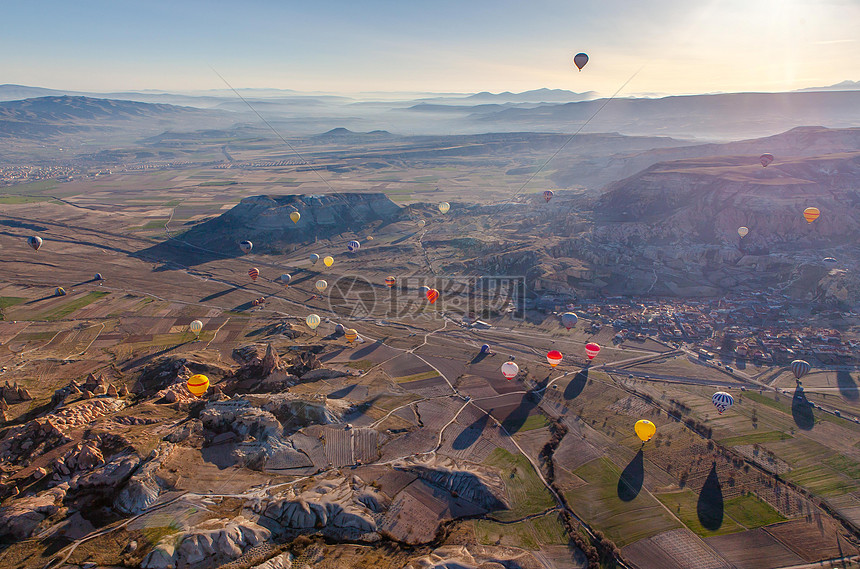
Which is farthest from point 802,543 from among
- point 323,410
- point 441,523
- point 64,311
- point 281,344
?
point 64,311

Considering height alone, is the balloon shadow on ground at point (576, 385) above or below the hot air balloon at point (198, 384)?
below

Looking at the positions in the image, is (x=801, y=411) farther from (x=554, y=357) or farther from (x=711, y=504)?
(x=554, y=357)

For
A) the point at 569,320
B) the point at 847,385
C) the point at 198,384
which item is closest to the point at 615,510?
the point at 569,320

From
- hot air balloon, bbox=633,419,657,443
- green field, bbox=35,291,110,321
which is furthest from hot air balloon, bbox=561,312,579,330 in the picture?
green field, bbox=35,291,110,321

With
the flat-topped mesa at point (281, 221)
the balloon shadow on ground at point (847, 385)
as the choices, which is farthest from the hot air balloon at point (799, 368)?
the flat-topped mesa at point (281, 221)

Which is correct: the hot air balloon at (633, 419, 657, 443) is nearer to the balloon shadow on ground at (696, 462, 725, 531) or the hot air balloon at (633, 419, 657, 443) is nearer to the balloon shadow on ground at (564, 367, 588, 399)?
the balloon shadow on ground at (696, 462, 725, 531)

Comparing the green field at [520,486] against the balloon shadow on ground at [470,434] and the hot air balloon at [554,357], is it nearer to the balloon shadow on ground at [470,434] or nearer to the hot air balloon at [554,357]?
the balloon shadow on ground at [470,434]
